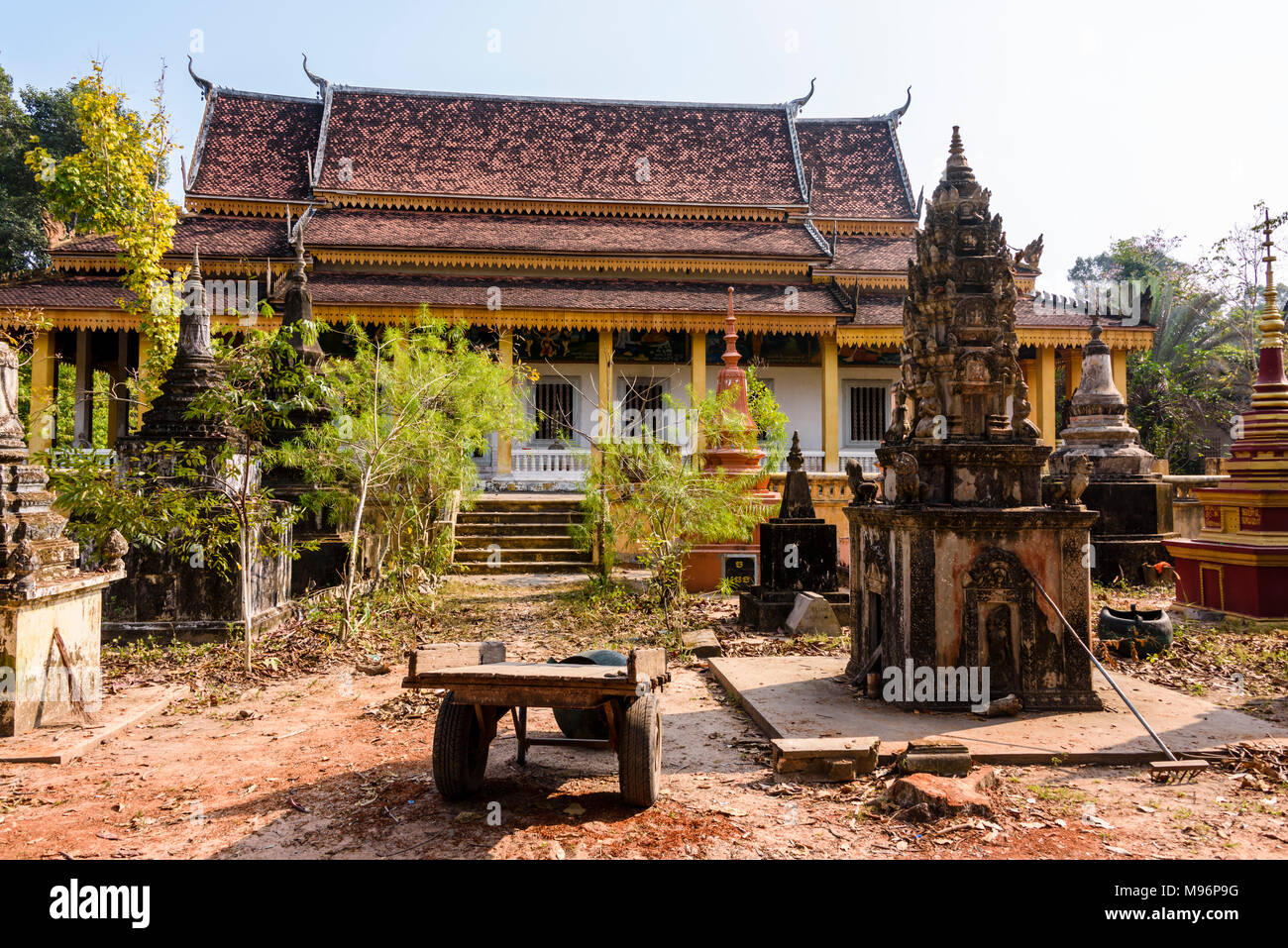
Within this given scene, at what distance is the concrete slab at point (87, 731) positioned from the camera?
4.71 metres

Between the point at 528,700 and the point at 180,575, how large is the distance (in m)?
5.39

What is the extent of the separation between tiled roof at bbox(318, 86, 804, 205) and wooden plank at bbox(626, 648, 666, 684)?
65.4ft

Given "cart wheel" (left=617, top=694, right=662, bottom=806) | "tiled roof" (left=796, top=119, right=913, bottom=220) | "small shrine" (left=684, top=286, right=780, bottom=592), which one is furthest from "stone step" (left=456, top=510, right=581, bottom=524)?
"tiled roof" (left=796, top=119, right=913, bottom=220)

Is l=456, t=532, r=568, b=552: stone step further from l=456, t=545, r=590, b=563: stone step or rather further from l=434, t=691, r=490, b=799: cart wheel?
l=434, t=691, r=490, b=799: cart wheel

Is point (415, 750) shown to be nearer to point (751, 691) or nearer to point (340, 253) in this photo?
point (751, 691)

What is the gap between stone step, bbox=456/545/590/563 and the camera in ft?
44.8

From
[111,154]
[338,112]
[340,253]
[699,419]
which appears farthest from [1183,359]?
[111,154]

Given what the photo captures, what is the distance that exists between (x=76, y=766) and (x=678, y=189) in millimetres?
21037

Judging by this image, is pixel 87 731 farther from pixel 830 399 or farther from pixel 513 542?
pixel 830 399

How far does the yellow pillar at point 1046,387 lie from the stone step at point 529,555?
494 inches

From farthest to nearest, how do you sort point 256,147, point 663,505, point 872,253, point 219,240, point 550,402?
1. point 256,147
2. point 872,253
3. point 550,402
4. point 219,240
5. point 663,505

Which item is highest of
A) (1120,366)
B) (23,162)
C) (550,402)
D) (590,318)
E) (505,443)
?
(23,162)

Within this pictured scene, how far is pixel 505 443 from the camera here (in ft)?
59.2

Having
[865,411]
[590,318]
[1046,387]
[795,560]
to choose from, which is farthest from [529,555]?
[1046,387]
